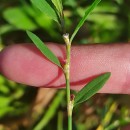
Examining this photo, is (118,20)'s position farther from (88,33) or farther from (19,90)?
(19,90)

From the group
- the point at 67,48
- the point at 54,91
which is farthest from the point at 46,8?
the point at 54,91

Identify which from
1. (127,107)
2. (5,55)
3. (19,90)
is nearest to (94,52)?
(5,55)

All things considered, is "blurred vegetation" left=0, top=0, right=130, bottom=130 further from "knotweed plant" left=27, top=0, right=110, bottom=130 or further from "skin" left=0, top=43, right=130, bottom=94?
"knotweed plant" left=27, top=0, right=110, bottom=130

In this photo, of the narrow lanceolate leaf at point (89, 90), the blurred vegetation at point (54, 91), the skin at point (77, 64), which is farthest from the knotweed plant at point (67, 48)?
the blurred vegetation at point (54, 91)

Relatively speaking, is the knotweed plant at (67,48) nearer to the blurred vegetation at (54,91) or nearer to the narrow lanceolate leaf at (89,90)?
the narrow lanceolate leaf at (89,90)

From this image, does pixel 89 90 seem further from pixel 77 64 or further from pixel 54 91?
pixel 54 91
